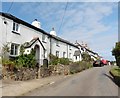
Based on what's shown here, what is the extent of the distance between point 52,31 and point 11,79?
2888 cm

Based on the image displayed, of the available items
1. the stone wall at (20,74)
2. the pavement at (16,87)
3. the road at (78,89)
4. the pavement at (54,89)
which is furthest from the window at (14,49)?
the road at (78,89)

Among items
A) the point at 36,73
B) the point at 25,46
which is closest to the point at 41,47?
the point at 25,46

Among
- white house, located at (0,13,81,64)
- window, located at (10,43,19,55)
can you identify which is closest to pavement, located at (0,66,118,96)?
→ white house, located at (0,13,81,64)

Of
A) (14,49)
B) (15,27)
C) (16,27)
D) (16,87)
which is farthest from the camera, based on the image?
(16,27)

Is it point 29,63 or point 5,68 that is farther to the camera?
point 29,63

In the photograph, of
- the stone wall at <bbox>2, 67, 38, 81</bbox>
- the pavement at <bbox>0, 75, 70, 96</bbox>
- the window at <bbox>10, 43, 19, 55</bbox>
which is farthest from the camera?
the window at <bbox>10, 43, 19, 55</bbox>

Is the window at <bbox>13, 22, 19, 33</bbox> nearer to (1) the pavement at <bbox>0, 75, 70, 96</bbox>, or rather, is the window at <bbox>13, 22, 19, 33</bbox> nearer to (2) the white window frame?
(2) the white window frame

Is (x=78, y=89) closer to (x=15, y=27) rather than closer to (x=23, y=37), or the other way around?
(x=15, y=27)

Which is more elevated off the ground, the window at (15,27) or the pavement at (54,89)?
the window at (15,27)

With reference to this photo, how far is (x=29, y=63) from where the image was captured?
73.2 ft

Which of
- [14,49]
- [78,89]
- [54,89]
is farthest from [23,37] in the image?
[78,89]

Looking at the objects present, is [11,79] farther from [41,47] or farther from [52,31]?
[52,31]

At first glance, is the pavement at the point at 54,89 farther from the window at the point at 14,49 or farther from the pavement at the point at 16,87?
the window at the point at 14,49

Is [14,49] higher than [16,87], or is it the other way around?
[14,49]
